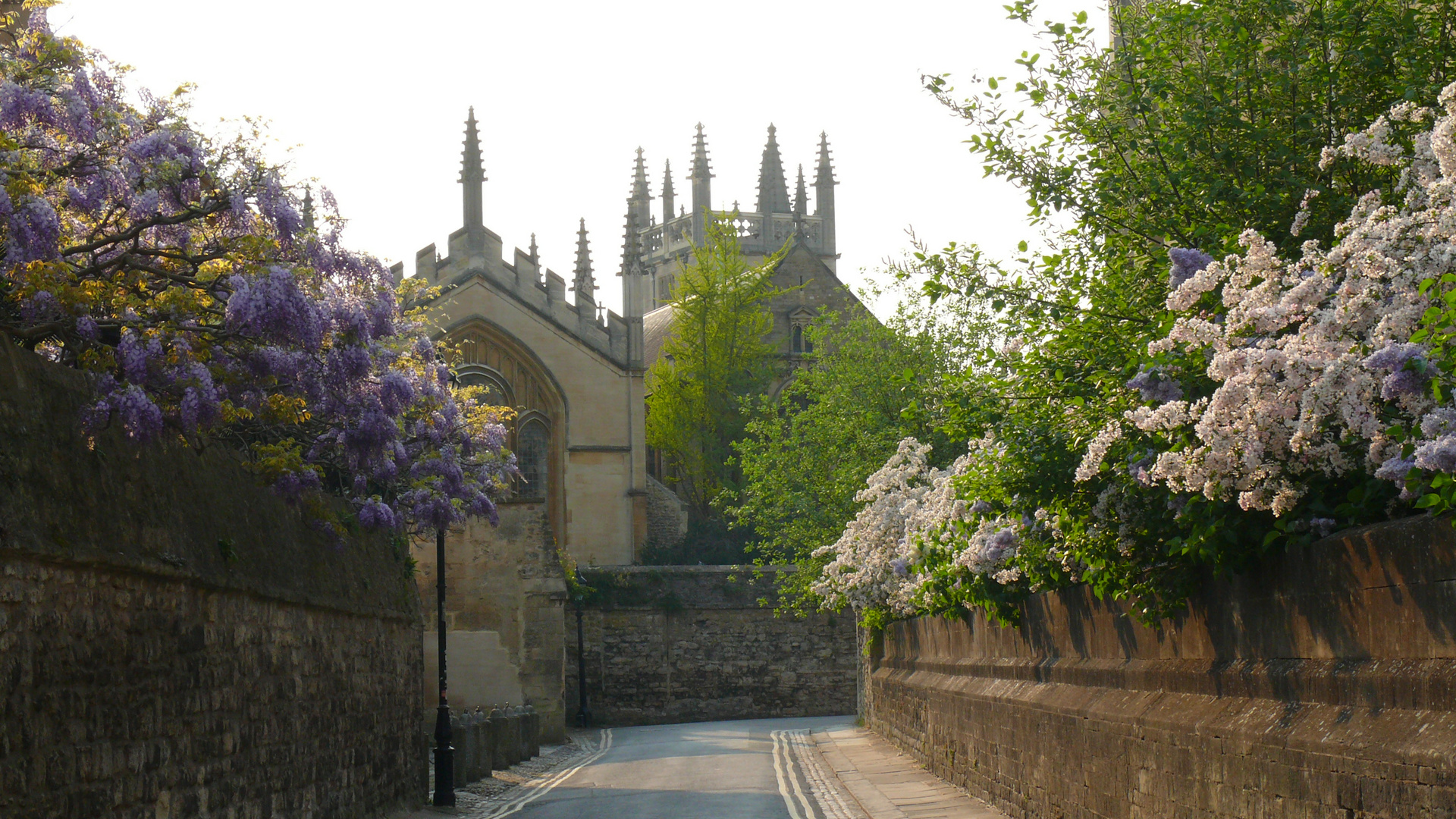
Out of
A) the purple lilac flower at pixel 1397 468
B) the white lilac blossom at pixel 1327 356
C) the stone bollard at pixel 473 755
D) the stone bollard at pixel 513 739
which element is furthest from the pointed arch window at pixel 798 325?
the purple lilac flower at pixel 1397 468

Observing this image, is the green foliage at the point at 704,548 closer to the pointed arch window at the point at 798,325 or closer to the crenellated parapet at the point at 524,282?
the crenellated parapet at the point at 524,282

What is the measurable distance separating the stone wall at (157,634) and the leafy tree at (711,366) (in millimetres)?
39895

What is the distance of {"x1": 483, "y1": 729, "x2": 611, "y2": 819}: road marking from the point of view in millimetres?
16812

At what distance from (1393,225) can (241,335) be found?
7596 millimetres

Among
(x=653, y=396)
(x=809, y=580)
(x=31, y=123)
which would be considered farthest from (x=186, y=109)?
(x=653, y=396)

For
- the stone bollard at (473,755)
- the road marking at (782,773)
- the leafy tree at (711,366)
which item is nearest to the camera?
the road marking at (782,773)

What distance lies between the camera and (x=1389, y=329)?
6.14m

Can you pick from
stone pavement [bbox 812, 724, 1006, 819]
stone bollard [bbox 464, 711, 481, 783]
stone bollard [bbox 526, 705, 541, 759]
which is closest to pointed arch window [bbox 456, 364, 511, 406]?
stone bollard [bbox 526, 705, 541, 759]

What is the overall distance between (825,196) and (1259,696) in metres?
71.8

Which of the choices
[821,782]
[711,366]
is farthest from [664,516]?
[821,782]

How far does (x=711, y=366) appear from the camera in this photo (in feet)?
178

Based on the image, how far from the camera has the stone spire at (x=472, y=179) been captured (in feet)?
146

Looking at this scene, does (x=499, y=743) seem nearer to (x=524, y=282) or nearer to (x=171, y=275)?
(x=171, y=275)

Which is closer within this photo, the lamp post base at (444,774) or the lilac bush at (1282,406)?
the lilac bush at (1282,406)
